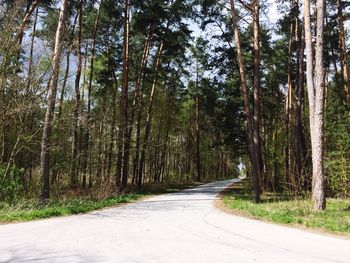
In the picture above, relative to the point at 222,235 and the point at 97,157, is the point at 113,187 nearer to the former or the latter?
the point at 97,157

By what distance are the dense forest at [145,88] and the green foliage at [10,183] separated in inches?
1.3

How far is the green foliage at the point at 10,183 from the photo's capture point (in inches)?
470

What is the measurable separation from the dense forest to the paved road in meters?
4.24

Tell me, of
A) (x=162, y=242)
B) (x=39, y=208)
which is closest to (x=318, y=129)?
(x=162, y=242)

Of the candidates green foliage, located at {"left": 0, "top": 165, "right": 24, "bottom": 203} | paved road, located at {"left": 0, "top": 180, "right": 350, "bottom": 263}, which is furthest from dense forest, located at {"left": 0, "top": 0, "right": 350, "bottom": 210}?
paved road, located at {"left": 0, "top": 180, "right": 350, "bottom": 263}

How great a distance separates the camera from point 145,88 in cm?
3316

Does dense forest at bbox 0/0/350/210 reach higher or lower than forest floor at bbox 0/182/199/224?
higher

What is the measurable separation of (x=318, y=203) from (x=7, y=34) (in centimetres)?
1184

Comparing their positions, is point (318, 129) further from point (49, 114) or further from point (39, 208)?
point (39, 208)

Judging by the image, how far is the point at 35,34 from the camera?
16.3 m

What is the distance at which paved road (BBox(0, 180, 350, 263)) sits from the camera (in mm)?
5512

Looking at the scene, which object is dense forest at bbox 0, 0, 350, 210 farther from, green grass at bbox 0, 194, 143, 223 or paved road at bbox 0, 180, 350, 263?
Result: paved road at bbox 0, 180, 350, 263

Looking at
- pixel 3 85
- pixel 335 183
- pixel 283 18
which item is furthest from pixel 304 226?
pixel 283 18

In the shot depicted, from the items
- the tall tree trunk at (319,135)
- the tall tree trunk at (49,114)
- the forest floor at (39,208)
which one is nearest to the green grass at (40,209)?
the forest floor at (39,208)
